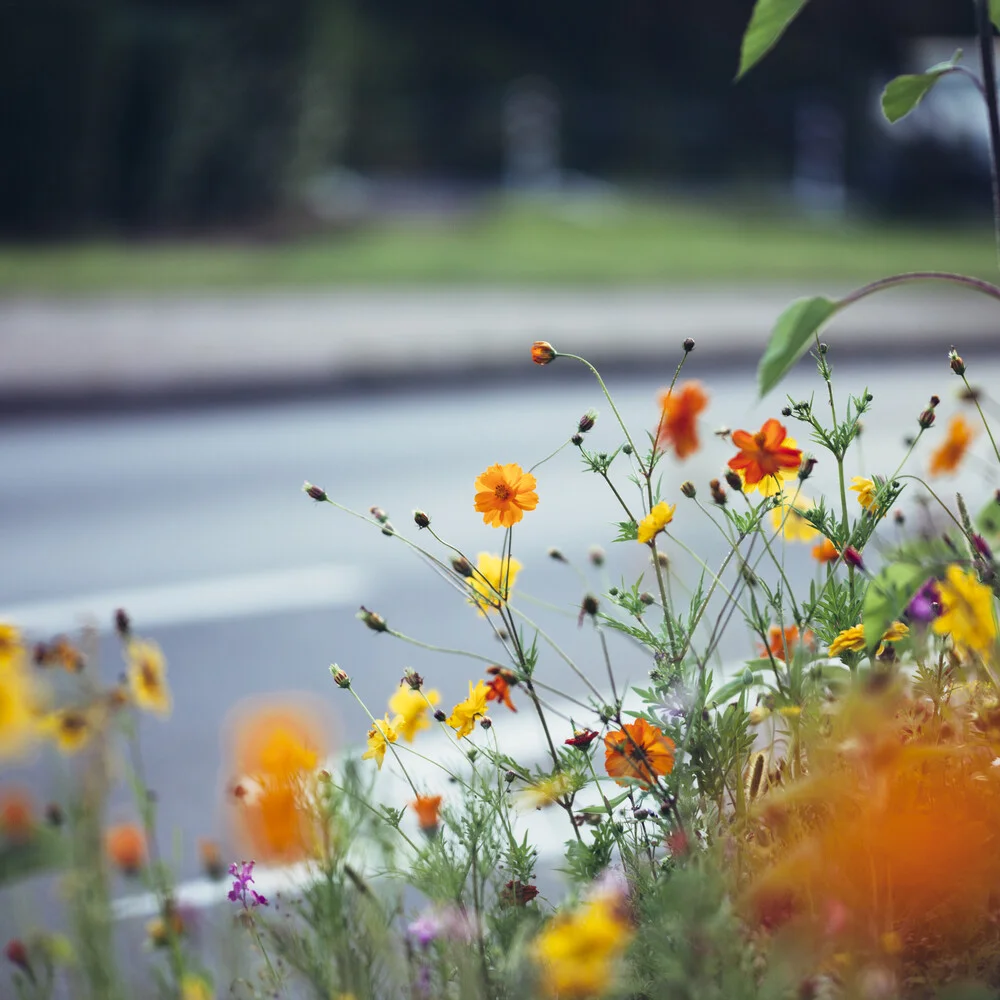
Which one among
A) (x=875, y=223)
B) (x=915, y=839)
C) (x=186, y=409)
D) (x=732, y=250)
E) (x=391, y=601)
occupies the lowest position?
(x=915, y=839)

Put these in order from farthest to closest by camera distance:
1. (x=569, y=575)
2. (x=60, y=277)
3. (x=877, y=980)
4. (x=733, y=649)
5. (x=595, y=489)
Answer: (x=60, y=277)
(x=595, y=489)
(x=569, y=575)
(x=733, y=649)
(x=877, y=980)

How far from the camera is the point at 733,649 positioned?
4039 millimetres

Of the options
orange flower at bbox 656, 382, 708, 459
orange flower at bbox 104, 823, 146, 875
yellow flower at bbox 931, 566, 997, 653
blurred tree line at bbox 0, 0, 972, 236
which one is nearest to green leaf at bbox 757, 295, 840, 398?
orange flower at bbox 656, 382, 708, 459

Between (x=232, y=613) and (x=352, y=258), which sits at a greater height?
(x=352, y=258)

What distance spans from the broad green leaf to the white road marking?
364cm

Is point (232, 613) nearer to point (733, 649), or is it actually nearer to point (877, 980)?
point (733, 649)

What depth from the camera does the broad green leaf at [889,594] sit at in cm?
124

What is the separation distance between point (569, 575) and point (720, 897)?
3.84m

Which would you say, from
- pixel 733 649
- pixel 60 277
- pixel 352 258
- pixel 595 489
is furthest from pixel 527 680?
pixel 352 258

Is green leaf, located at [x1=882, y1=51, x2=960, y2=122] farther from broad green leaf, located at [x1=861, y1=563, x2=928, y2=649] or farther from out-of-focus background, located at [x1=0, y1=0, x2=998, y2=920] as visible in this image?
broad green leaf, located at [x1=861, y1=563, x2=928, y2=649]

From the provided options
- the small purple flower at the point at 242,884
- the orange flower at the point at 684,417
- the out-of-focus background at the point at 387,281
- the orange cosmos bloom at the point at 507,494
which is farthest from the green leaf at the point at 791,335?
the small purple flower at the point at 242,884

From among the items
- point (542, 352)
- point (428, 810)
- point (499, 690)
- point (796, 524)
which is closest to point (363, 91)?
point (796, 524)

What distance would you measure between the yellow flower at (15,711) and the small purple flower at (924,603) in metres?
1.05

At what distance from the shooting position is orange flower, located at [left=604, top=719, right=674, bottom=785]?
1.46 m
